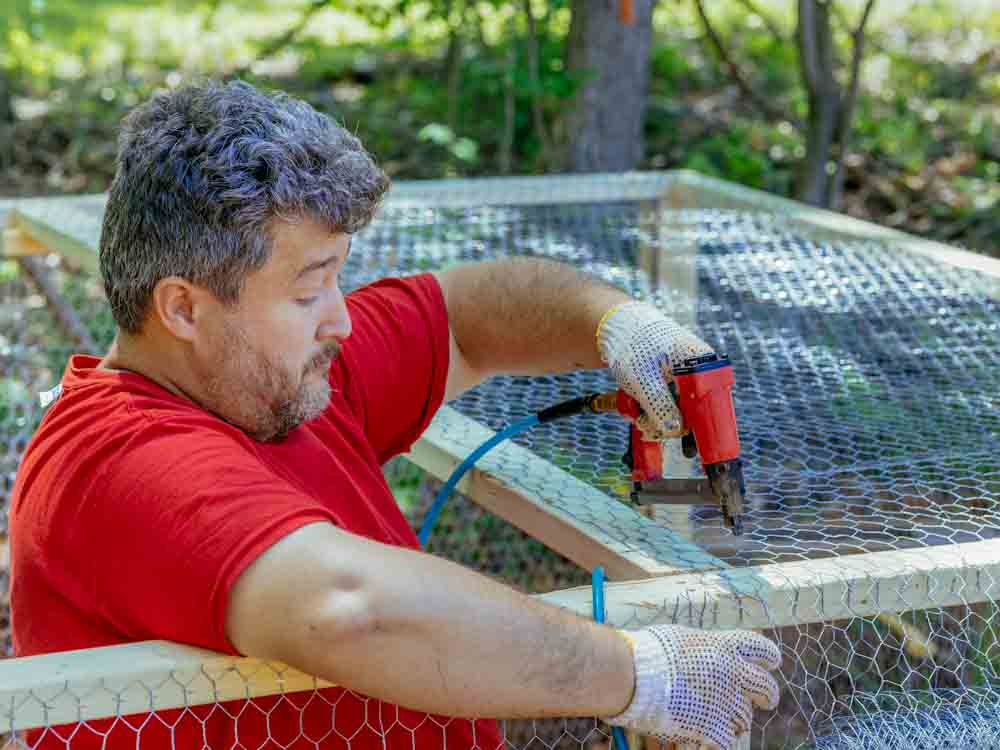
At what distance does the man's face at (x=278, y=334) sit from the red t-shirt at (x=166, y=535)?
4cm

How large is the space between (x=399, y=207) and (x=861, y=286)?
1.14 meters

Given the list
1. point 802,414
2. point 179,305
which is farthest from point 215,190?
point 802,414

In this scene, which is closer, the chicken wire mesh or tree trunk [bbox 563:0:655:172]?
the chicken wire mesh

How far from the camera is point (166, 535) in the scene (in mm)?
1299

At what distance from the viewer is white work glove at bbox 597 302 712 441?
1.78m

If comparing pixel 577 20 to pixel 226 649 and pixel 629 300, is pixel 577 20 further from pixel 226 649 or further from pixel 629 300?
pixel 226 649

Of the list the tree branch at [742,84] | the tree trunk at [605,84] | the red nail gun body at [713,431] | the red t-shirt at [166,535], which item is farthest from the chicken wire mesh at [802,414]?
the tree branch at [742,84]

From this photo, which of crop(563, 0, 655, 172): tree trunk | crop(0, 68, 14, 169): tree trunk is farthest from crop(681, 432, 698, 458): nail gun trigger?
crop(0, 68, 14, 169): tree trunk

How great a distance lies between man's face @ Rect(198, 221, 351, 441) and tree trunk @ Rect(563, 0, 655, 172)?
9.29 ft

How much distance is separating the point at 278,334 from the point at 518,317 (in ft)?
1.98

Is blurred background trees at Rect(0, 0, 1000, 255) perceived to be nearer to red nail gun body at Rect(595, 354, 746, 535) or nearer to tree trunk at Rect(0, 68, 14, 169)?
tree trunk at Rect(0, 68, 14, 169)

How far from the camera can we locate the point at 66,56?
673 centimetres

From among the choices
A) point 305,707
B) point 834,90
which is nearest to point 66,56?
Result: point 834,90

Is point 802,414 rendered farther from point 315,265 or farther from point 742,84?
point 742,84
